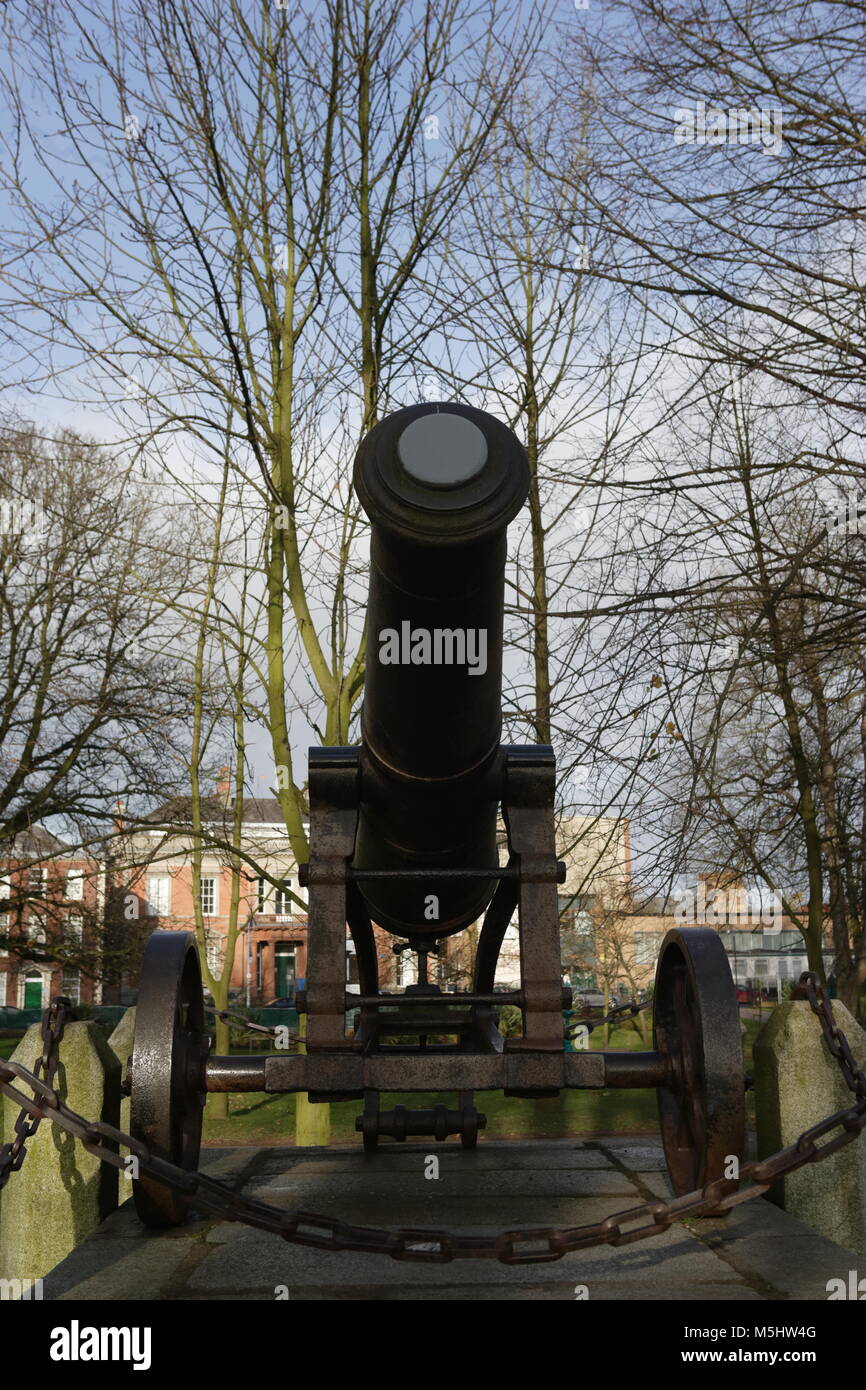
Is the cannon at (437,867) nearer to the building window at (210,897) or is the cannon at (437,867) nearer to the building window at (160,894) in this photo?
the building window at (160,894)

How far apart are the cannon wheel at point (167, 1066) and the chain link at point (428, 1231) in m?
0.35

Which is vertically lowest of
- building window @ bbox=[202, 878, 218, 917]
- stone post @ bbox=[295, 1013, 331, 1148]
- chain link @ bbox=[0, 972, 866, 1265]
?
stone post @ bbox=[295, 1013, 331, 1148]

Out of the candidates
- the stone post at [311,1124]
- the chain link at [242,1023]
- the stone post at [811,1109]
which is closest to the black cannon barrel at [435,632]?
the chain link at [242,1023]

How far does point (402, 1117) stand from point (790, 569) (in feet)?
11.4

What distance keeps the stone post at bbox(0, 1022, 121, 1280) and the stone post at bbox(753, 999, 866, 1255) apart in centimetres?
243

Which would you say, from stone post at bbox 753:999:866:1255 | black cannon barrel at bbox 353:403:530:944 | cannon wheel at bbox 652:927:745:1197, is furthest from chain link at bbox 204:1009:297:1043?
stone post at bbox 753:999:866:1255

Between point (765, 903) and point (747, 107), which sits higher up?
point (747, 107)

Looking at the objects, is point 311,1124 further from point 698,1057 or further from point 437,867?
point 698,1057

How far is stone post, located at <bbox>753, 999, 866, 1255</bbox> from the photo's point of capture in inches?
179

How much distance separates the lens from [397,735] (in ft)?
13.0

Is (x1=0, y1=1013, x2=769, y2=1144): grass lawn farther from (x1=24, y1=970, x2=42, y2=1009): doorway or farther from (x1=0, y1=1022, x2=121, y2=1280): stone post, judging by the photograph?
(x1=24, y1=970, x2=42, y2=1009): doorway

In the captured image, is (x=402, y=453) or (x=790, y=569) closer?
(x=402, y=453)
